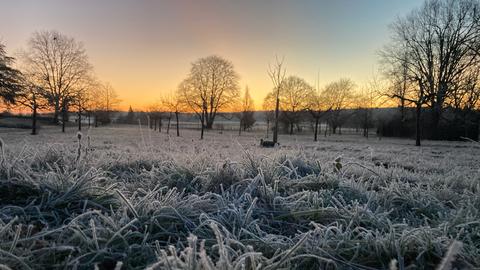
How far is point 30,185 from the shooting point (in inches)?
94.8

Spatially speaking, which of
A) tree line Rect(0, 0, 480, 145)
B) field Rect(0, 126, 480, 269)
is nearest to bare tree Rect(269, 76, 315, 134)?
tree line Rect(0, 0, 480, 145)

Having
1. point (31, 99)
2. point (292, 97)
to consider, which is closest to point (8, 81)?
point (31, 99)

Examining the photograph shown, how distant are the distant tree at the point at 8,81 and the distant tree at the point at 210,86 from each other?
28.7m

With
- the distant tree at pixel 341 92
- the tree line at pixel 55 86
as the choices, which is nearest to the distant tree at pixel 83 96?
the tree line at pixel 55 86

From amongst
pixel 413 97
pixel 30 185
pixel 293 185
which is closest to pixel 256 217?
pixel 293 185

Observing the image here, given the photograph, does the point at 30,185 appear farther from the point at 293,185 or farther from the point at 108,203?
the point at 293,185

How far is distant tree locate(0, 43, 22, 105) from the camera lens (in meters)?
27.0

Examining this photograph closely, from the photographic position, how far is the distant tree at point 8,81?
26953 millimetres

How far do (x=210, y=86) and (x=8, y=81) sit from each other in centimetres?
3545

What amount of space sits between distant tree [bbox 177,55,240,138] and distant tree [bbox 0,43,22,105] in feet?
94.1

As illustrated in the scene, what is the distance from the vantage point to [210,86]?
2312 inches

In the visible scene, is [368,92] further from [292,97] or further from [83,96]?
[83,96]

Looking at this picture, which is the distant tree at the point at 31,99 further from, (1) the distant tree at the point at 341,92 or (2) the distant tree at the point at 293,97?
(1) the distant tree at the point at 341,92

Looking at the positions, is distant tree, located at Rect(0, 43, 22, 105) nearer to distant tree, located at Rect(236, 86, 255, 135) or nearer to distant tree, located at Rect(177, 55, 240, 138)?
distant tree, located at Rect(177, 55, 240, 138)
